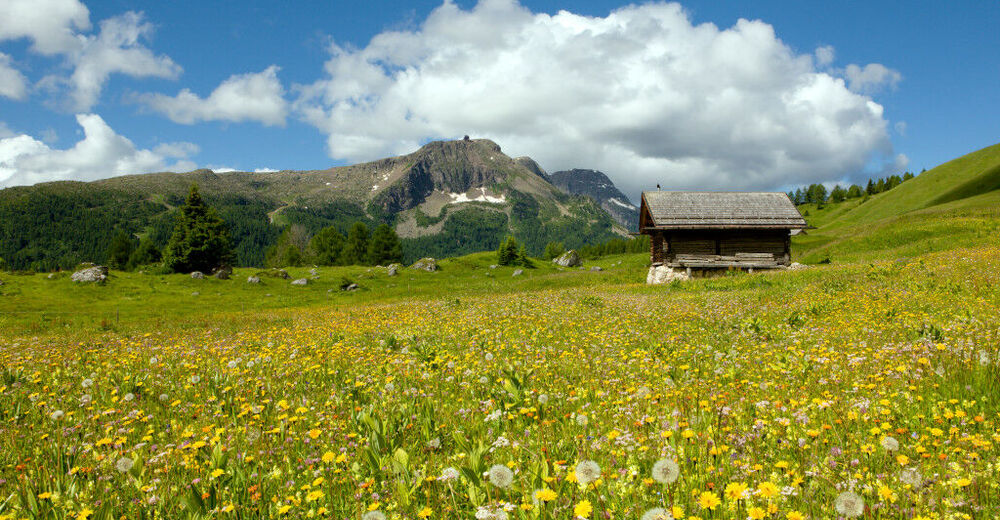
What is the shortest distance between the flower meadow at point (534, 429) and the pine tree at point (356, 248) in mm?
92700

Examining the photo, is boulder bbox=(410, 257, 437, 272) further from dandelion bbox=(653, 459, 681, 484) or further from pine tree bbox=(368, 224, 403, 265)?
dandelion bbox=(653, 459, 681, 484)

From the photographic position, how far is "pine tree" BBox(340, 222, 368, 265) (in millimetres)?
99812

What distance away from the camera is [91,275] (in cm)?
4403

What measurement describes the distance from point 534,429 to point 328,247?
110 metres

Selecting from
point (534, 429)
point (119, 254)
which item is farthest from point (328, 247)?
point (534, 429)

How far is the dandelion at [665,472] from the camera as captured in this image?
2686 mm

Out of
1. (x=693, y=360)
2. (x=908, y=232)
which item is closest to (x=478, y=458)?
(x=693, y=360)

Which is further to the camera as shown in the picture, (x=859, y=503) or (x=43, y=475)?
(x=43, y=475)

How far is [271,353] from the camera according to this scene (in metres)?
8.91

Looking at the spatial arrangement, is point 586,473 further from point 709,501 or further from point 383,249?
point 383,249

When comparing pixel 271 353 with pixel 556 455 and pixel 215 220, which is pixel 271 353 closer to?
pixel 556 455

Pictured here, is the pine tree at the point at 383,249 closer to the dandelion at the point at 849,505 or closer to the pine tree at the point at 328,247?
the pine tree at the point at 328,247

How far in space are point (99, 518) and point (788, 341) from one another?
31.1 feet

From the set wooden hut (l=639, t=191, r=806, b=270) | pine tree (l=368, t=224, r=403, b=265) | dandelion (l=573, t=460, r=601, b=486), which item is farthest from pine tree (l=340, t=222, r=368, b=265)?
dandelion (l=573, t=460, r=601, b=486)
